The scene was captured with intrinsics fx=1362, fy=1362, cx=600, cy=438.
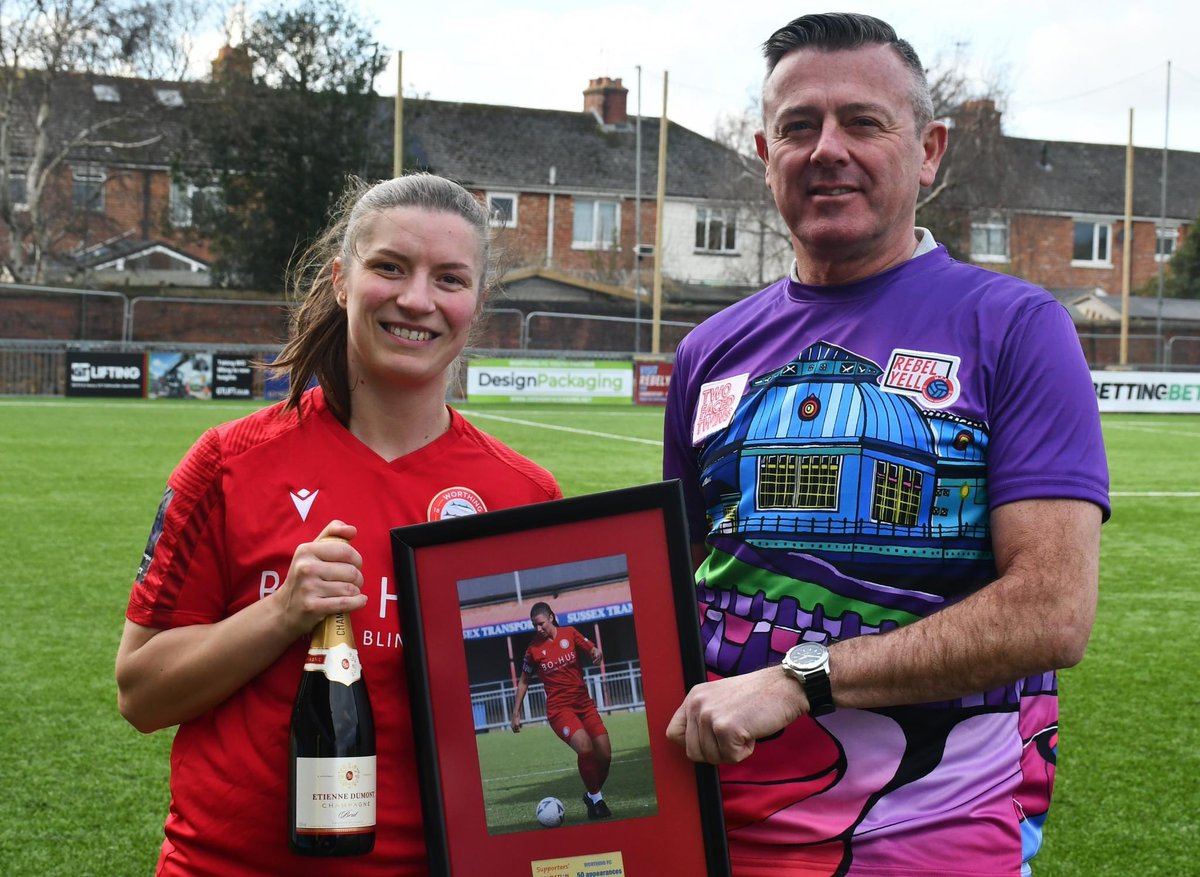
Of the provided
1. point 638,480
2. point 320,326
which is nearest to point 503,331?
point 638,480

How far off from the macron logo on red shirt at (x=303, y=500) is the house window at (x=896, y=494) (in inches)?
→ 40.3

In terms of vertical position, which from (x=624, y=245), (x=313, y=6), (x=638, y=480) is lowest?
(x=638, y=480)

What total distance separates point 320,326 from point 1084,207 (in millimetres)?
60146

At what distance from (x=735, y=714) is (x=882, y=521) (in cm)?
44

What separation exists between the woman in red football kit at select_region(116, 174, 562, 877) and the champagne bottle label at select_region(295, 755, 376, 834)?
0.39 feet

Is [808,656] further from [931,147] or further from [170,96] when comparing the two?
[170,96]

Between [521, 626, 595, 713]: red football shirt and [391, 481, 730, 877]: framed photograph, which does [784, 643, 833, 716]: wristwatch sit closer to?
[391, 481, 730, 877]: framed photograph

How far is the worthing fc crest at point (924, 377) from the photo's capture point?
2.28 meters

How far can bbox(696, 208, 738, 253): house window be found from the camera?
54344 millimetres

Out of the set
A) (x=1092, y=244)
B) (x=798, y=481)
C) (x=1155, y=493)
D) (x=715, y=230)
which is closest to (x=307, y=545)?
(x=798, y=481)

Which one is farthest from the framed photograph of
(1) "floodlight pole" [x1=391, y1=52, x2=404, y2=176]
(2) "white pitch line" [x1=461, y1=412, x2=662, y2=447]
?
(1) "floodlight pole" [x1=391, y1=52, x2=404, y2=176]

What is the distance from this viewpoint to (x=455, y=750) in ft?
7.69

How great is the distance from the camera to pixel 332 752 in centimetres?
235

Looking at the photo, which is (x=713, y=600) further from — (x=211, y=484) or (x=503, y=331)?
(x=503, y=331)
